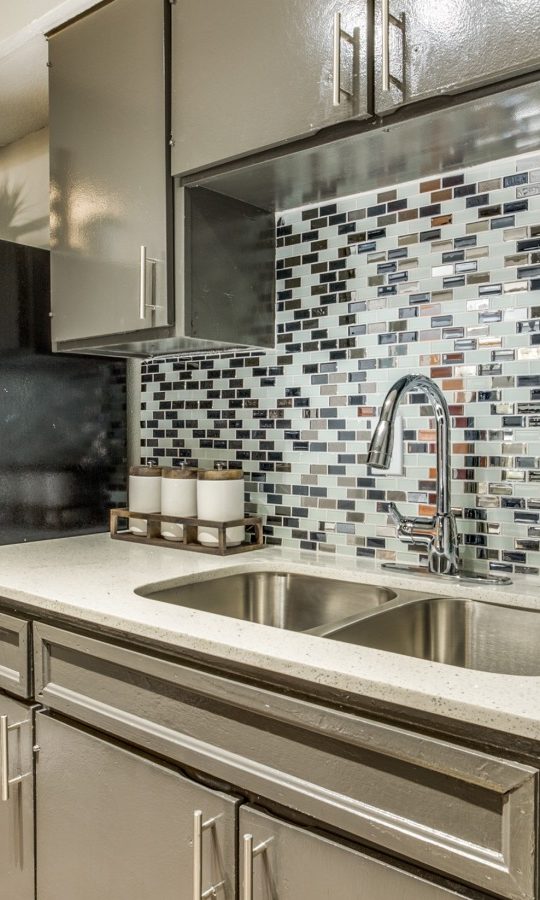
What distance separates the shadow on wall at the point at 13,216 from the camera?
Answer: 2600 mm

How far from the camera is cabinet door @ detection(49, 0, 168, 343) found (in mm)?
1678

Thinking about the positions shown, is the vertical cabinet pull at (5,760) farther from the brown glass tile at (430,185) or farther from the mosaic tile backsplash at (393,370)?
the brown glass tile at (430,185)

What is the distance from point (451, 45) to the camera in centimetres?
120

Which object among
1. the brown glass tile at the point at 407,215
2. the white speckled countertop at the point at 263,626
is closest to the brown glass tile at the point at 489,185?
the brown glass tile at the point at 407,215

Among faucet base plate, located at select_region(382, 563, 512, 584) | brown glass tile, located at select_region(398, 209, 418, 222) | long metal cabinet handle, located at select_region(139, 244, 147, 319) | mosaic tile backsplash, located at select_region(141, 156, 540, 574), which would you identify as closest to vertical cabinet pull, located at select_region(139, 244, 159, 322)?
long metal cabinet handle, located at select_region(139, 244, 147, 319)

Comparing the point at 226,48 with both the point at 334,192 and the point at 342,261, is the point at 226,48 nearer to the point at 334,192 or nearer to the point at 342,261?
the point at 334,192

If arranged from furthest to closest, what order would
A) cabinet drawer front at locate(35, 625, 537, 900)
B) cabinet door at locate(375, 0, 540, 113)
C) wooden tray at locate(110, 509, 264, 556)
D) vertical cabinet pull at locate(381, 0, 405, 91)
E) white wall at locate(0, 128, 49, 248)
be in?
white wall at locate(0, 128, 49, 248) → wooden tray at locate(110, 509, 264, 556) → vertical cabinet pull at locate(381, 0, 405, 91) → cabinet door at locate(375, 0, 540, 113) → cabinet drawer front at locate(35, 625, 537, 900)

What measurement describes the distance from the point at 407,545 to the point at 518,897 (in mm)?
902

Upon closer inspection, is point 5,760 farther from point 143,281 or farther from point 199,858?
point 143,281

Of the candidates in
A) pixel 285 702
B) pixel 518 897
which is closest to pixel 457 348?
pixel 285 702

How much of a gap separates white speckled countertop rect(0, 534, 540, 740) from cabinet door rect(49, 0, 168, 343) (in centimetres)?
57

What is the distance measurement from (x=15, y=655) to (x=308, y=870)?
0.78 meters

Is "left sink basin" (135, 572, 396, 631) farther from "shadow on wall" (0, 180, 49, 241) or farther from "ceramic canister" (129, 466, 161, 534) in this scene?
"shadow on wall" (0, 180, 49, 241)

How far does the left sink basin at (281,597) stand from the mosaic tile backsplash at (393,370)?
0.17 metres
